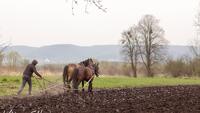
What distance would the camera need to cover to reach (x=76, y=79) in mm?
23219

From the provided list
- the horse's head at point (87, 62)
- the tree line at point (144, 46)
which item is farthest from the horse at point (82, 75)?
the tree line at point (144, 46)

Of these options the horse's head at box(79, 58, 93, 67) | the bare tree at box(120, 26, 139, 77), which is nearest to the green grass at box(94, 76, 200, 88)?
the horse's head at box(79, 58, 93, 67)

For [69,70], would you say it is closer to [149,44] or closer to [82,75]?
[82,75]

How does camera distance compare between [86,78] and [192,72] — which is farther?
[192,72]

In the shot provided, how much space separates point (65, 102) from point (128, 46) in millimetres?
56365

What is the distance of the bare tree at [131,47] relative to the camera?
233 feet

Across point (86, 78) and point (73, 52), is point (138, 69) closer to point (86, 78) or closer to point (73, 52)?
point (86, 78)

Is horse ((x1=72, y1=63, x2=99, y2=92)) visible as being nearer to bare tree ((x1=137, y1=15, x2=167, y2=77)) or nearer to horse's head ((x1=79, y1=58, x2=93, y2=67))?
horse's head ((x1=79, y1=58, x2=93, y2=67))

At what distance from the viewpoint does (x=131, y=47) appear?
7319cm

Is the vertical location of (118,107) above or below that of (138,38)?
below

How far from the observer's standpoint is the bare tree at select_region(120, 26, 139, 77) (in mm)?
71062

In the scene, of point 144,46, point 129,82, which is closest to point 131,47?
point 144,46

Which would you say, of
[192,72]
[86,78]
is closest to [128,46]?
[192,72]

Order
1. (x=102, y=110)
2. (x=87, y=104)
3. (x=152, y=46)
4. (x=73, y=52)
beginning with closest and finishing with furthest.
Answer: (x=102, y=110) < (x=87, y=104) < (x=152, y=46) < (x=73, y=52)
